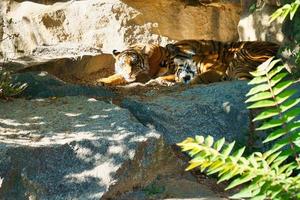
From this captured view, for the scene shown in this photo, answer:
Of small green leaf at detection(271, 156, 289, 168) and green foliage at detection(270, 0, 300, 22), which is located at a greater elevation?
green foliage at detection(270, 0, 300, 22)

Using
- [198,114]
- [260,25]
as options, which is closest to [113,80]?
[260,25]

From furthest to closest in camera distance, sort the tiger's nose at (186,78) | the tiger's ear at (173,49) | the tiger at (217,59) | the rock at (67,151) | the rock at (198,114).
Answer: the tiger's ear at (173,49) < the tiger's nose at (186,78) < the tiger at (217,59) < the rock at (198,114) < the rock at (67,151)

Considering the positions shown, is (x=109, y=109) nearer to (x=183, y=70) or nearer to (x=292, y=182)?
(x=183, y=70)

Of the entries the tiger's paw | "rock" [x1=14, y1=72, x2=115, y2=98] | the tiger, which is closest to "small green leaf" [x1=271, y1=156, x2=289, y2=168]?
"rock" [x1=14, y1=72, x2=115, y2=98]

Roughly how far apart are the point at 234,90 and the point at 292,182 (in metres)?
4.83

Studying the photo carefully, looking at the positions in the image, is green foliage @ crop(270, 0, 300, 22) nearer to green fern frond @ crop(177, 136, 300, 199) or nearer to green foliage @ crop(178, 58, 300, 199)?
green foliage @ crop(178, 58, 300, 199)

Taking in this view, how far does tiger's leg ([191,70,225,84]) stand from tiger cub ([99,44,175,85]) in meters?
0.95

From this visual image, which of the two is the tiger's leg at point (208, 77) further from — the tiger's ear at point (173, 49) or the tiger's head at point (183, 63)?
the tiger's ear at point (173, 49)

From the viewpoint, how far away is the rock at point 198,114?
5.95m

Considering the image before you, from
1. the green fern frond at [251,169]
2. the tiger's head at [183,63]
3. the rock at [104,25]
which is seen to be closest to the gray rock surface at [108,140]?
the tiger's head at [183,63]

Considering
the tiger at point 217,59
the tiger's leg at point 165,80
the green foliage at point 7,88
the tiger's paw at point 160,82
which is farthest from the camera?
the tiger's leg at point 165,80

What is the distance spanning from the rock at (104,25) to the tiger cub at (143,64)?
399 mm

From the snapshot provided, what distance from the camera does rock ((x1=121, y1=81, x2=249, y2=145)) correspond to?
5.95 metres

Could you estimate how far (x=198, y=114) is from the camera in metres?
6.19
